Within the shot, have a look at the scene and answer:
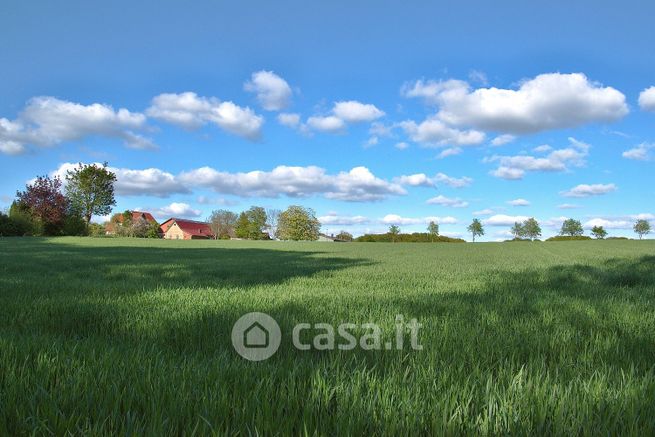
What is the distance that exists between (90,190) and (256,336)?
3663 inches

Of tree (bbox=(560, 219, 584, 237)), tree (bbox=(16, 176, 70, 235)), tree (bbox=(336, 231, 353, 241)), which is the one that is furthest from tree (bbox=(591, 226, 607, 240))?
tree (bbox=(16, 176, 70, 235))

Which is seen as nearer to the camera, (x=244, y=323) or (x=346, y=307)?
(x=244, y=323)

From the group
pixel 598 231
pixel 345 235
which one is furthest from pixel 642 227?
pixel 345 235

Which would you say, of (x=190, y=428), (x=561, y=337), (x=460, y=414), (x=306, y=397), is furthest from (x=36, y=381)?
(x=561, y=337)

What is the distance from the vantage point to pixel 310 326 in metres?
3.77

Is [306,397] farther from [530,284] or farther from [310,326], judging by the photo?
[530,284]

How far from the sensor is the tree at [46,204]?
65438 mm

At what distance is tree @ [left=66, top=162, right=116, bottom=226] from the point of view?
82.3 meters

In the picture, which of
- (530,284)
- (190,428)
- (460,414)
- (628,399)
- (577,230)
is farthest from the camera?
(577,230)

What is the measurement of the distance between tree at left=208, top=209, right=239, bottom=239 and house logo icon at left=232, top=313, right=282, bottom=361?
12253cm

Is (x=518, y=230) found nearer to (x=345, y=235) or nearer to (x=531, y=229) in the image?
(x=531, y=229)

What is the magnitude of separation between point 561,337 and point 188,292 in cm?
486

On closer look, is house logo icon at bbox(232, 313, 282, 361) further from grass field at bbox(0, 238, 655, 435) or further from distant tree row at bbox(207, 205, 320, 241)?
distant tree row at bbox(207, 205, 320, 241)

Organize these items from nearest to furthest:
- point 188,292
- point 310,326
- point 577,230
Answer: point 310,326, point 188,292, point 577,230
